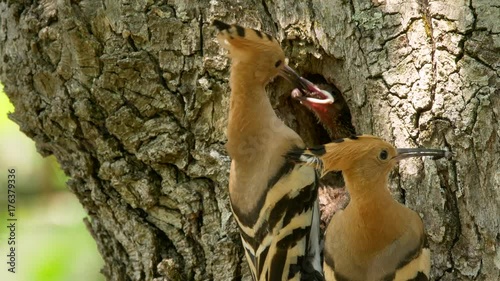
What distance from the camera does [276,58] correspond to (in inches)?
120

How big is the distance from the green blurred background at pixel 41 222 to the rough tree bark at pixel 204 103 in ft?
1.66

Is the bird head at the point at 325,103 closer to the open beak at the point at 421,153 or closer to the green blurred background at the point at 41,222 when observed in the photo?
the open beak at the point at 421,153

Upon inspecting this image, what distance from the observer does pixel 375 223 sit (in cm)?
265

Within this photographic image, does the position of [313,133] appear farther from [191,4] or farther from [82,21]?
[82,21]

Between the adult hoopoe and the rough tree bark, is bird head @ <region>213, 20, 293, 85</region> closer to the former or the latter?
the adult hoopoe

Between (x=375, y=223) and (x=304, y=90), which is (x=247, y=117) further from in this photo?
(x=375, y=223)

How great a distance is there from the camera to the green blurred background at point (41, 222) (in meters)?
3.96

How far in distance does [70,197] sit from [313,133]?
4.82 feet

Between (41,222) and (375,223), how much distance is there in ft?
6.87

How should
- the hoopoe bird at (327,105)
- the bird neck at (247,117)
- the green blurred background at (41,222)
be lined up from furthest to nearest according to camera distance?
1. the green blurred background at (41,222)
2. the hoopoe bird at (327,105)
3. the bird neck at (247,117)

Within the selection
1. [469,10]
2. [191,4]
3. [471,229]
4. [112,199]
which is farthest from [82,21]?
[471,229]

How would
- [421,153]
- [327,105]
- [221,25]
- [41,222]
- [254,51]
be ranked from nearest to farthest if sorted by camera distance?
[421,153]
[221,25]
[254,51]
[327,105]
[41,222]

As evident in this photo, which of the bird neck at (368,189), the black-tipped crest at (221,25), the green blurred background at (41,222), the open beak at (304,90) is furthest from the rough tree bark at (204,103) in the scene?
the green blurred background at (41,222)

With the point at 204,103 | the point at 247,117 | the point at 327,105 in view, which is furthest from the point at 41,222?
the point at 327,105
